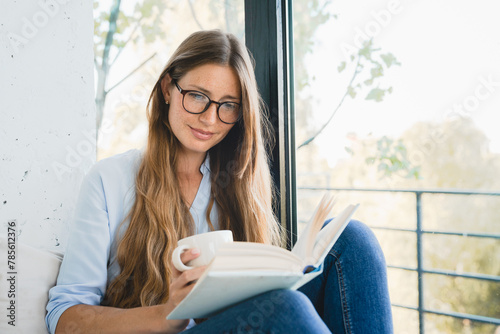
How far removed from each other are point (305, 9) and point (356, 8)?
0.86 ft

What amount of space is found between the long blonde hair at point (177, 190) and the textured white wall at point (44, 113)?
35cm

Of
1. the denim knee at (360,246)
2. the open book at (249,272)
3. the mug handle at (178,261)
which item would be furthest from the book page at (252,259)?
the denim knee at (360,246)

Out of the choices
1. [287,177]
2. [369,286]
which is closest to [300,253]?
[369,286]

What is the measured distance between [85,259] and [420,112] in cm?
182

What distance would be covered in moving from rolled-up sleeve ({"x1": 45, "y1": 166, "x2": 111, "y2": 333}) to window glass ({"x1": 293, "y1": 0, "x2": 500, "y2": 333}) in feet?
3.25

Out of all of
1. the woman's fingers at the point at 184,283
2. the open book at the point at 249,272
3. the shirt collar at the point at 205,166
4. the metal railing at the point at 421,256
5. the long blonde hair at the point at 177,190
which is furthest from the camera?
the metal railing at the point at 421,256

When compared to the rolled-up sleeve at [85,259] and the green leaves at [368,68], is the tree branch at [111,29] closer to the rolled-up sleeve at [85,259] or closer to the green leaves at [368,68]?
the green leaves at [368,68]

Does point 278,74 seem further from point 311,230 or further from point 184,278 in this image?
point 184,278

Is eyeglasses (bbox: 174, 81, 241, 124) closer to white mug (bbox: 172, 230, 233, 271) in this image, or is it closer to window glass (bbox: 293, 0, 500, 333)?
white mug (bbox: 172, 230, 233, 271)

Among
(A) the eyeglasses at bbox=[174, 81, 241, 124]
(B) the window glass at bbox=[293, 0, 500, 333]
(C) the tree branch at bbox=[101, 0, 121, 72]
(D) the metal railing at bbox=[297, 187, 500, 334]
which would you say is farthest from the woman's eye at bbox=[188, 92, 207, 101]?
(C) the tree branch at bbox=[101, 0, 121, 72]

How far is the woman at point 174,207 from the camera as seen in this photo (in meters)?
0.89

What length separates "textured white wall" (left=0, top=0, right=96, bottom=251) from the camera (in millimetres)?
1174

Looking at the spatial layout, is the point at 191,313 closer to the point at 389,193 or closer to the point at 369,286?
the point at 369,286

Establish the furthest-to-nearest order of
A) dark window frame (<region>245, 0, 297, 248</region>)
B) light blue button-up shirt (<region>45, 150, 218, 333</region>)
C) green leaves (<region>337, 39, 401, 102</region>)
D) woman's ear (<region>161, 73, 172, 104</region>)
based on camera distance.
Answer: green leaves (<region>337, 39, 401, 102</region>), dark window frame (<region>245, 0, 297, 248</region>), woman's ear (<region>161, 73, 172, 104</region>), light blue button-up shirt (<region>45, 150, 218, 333</region>)
